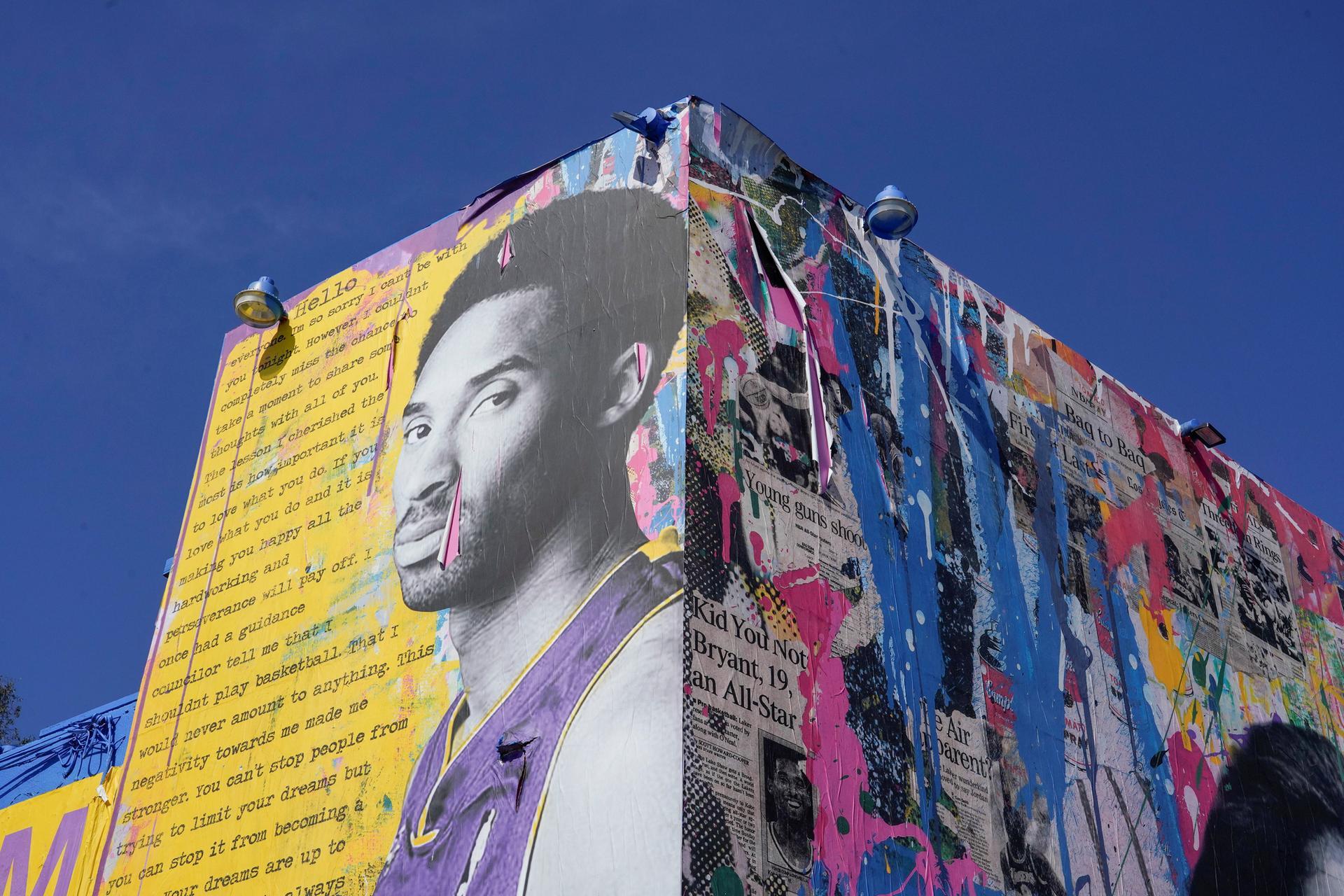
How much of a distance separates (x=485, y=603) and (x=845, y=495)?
2.77 metres

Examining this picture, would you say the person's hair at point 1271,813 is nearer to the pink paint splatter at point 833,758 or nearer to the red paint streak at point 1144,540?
the red paint streak at point 1144,540

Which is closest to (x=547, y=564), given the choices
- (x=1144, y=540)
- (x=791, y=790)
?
(x=791, y=790)

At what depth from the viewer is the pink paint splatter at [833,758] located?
935cm

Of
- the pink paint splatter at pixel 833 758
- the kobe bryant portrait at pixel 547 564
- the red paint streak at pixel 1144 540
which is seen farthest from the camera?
the red paint streak at pixel 1144 540

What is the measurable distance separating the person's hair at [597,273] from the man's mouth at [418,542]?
158 centimetres

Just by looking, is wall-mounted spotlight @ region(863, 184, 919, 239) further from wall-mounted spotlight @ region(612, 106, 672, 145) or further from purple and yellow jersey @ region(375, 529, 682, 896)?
purple and yellow jersey @ region(375, 529, 682, 896)

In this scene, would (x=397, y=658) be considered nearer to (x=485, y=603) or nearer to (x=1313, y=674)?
(x=485, y=603)

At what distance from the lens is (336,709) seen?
1074 centimetres

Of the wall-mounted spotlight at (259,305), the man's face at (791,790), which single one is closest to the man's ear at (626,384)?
the man's face at (791,790)

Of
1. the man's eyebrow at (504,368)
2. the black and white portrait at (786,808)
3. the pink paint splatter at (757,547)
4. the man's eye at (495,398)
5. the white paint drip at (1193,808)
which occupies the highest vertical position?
the man's eyebrow at (504,368)

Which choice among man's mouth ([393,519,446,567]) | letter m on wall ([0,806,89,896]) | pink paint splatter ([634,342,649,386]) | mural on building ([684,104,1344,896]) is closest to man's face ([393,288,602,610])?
man's mouth ([393,519,446,567])

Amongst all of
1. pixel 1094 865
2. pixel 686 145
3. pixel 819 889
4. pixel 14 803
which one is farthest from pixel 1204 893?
pixel 14 803

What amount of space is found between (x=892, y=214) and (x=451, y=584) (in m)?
4.94

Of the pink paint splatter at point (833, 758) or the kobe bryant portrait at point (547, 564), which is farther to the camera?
the pink paint splatter at point (833, 758)
